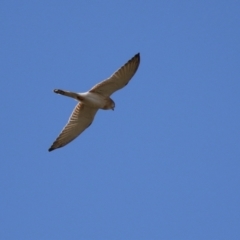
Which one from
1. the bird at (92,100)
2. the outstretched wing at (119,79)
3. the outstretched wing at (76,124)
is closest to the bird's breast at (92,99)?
the bird at (92,100)

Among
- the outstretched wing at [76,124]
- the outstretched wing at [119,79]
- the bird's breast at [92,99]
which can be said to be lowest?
the outstretched wing at [76,124]

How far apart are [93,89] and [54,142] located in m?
2.02

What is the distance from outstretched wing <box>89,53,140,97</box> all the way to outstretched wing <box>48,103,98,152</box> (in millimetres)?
945

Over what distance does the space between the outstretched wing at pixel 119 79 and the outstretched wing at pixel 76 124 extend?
0.95m

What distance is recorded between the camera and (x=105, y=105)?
Answer: 1977cm

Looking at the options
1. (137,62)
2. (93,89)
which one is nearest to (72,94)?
(93,89)

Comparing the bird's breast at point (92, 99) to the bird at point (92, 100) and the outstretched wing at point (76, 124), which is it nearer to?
the bird at point (92, 100)

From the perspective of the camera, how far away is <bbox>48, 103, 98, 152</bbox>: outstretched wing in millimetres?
19962

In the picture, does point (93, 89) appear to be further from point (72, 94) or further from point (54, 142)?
point (54, 142)

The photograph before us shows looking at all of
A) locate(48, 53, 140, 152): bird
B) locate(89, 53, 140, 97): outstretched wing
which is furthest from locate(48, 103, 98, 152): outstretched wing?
locate(89, 53, 140, 97): outstretched wing

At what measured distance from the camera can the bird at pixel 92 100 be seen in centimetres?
1869

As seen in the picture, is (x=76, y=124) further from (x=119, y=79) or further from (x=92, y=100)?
(x=119, y=79)

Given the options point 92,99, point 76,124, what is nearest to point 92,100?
point 92,99

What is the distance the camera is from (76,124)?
2017cm
